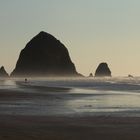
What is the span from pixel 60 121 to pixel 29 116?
104 inches

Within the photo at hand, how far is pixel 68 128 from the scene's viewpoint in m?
19.2

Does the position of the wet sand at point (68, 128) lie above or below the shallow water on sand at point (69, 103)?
below

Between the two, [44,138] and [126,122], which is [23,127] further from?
[126,122]

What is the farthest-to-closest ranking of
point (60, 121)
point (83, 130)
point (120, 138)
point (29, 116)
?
point (29, 116)
point (60, 121)
point (83, 130)
point (120, 138)

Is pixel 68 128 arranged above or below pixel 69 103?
below

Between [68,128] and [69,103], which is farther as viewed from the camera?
[69,103]

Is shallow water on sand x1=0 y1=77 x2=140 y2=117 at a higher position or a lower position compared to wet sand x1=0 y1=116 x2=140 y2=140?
higher

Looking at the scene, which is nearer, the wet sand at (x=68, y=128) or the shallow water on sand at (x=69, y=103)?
the wet sand at (x=68, y=128)

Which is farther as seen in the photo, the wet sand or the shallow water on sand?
the shallow water on sand

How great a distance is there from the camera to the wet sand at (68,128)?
16.5 metres

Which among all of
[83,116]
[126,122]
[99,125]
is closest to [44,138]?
[99,125]

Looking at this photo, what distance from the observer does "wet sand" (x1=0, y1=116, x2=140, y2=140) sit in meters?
16.5

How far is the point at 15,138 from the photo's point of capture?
15.4m

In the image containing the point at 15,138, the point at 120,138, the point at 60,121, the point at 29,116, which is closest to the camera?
the point at 15,138
